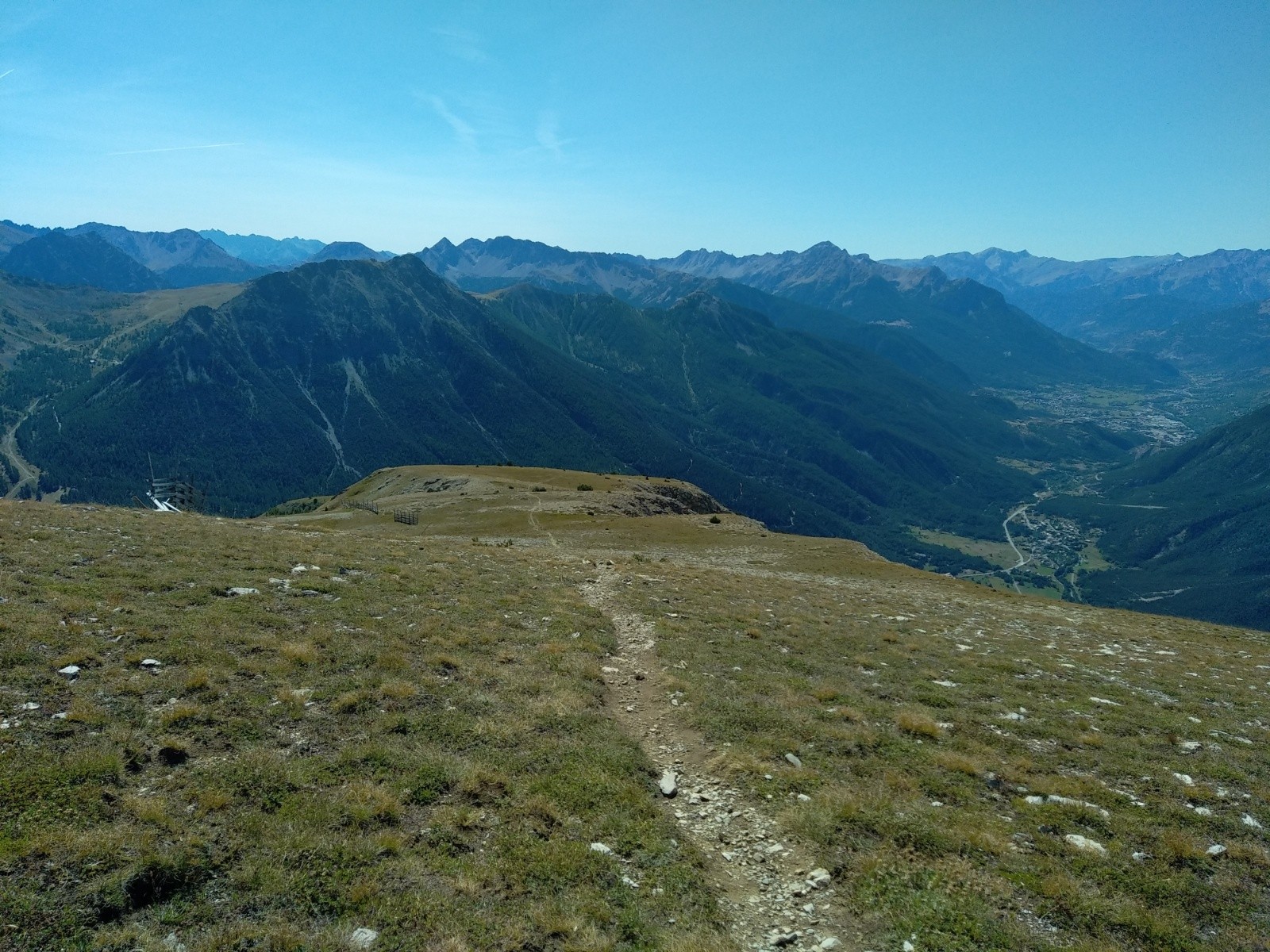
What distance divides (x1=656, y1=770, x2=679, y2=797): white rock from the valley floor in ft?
0.51

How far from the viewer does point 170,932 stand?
29.0ft

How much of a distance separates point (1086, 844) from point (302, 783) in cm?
1648

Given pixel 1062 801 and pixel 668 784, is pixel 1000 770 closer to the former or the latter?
pixel 1062 801

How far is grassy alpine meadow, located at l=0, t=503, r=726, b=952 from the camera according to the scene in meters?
9.52

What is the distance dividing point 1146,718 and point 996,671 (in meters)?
5.32

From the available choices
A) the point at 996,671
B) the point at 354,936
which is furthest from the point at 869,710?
the point at 354,936

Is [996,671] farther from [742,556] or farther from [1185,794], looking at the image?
[742,556]

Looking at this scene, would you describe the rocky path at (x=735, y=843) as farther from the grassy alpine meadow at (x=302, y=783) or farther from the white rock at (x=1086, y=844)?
the white rock at (x=1086, y=844)

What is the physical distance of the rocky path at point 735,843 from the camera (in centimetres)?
1073

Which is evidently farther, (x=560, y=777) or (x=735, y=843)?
(x=560, y=777)

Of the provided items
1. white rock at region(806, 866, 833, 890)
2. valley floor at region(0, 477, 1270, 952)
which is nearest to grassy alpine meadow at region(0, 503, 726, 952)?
valley floor at region(0, 477, 1270, 952)

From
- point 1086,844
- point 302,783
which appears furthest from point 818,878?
point 302,783

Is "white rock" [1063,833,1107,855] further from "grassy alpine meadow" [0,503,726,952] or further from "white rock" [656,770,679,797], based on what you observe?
"white rock" [656,770,679,797]

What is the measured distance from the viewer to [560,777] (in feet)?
46.4
